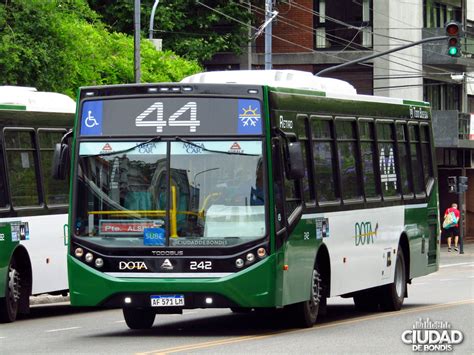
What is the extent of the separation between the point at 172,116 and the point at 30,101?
4.65 meters

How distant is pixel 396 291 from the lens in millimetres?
21266

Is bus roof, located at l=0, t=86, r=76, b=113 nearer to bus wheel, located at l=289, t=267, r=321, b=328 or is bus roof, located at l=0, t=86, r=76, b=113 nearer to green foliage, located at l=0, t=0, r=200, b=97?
bus wheel, located at l=289, t=267, r=321, b=328

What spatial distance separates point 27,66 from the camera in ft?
102

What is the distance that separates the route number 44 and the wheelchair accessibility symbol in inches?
20.6

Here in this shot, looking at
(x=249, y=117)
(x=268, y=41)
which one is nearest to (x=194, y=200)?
(x=249, y=117)

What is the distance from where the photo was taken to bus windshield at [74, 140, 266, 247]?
53.1ft

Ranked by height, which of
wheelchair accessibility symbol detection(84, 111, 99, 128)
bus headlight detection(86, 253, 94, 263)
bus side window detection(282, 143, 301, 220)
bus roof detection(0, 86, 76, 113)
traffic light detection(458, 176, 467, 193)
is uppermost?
bus roof detection(0, 86, 76, 113)

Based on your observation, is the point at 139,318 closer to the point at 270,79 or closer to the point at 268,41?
the point at 270,79

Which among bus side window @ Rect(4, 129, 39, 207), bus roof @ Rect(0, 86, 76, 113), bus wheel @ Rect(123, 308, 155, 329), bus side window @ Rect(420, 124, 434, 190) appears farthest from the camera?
bus side window @ Rect(420, 124, 434, 190)

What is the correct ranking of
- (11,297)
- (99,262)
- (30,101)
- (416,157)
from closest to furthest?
(99,262) → (11,297) → (30,101) → (416,157)

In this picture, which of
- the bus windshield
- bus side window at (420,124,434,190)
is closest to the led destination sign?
the bus windshield

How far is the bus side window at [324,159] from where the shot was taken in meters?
18.0

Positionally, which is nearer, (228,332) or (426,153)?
(228,332)

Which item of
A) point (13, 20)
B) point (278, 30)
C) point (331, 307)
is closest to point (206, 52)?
point (278, 30)
